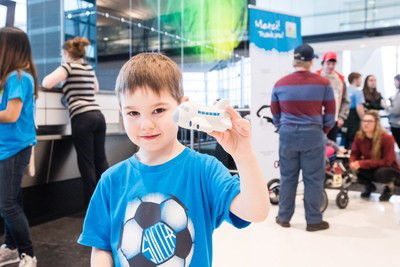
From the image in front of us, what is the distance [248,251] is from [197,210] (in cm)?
200

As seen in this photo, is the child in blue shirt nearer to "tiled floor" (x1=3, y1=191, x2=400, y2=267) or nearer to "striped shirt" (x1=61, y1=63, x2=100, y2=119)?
"tiled floor" (x1=3, y1=191, x2=400, y2=267)

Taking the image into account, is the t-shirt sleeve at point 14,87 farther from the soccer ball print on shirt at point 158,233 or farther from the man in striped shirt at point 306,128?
the man in striped shirt at point 306,128

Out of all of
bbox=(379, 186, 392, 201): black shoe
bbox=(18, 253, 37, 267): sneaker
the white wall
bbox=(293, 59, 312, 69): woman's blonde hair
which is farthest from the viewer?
the white wall

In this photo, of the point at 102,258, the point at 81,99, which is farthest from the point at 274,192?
the point at 102,258

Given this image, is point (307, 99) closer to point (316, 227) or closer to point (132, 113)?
point (316, 227)

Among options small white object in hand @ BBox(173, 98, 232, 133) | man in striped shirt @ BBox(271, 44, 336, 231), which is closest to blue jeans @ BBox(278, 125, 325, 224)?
man in striped shirt @ BBox(271, 44, 336, 231)

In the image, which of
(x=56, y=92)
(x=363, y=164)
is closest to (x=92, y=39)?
(x=56, y=92)

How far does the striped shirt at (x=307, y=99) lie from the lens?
325cm

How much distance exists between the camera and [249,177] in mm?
872

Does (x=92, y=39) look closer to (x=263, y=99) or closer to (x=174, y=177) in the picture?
(x=263, y=99)

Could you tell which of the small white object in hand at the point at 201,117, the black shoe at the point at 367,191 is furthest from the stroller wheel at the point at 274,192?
the small white object in hand at the point at 201,117

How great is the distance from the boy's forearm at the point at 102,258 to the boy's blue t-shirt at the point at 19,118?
1413mm

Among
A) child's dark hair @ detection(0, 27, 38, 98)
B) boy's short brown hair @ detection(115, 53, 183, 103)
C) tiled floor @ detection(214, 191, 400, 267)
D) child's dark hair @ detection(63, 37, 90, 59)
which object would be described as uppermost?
child's dark hair @ detection(63, 37, 90, 59)

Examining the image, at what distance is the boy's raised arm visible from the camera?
2.65 ft
